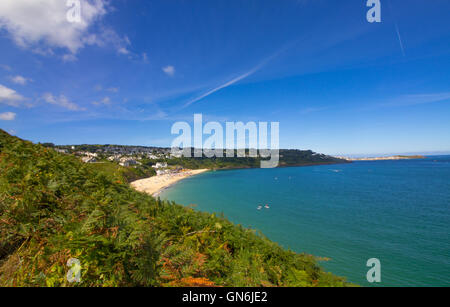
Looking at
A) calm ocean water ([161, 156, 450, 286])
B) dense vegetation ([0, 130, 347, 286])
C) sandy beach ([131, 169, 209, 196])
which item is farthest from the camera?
sandy beach ([131, 169, 209, 196])

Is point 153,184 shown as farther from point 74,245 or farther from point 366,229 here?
point 74,245

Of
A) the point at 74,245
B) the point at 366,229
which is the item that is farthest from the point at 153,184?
the point at 74,245

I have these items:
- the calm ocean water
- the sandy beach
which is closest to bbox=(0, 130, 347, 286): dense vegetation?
the calm ocean water

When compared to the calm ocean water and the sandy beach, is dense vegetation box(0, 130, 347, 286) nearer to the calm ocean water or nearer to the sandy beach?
the calm ocean water

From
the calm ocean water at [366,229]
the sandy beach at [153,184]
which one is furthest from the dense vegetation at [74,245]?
the sandy beach at [153,184]

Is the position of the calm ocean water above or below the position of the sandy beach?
above

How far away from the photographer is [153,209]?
10328 mm

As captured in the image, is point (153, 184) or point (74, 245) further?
point (153, 184)

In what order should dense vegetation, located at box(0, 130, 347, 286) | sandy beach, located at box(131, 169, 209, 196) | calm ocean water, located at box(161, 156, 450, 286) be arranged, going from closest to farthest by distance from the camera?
dense vegetation, located at box(0, 130, 347, 286) → calm ocean water, located at box(161, 156, 450, 286) → sandy beach, located at box(131, 169, 209, 196)

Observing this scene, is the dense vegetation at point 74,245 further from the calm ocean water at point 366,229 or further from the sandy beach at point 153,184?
the sandy beach at point 153,184

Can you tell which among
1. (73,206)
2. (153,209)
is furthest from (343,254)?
(73,206)

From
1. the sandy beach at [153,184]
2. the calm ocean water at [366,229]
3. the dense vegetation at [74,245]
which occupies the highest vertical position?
the dense vegetation at [74,245]
